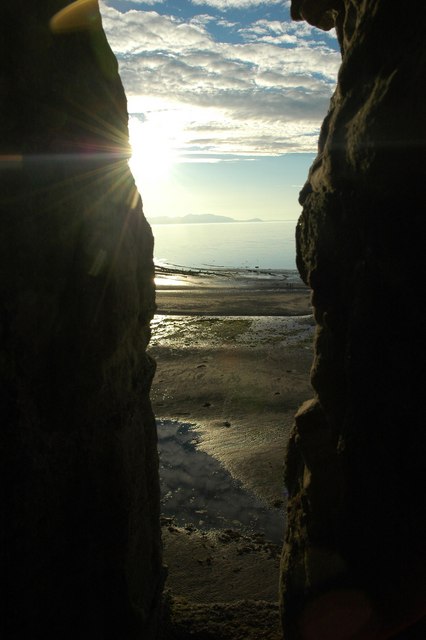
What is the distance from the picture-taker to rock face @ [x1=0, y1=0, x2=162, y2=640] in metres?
5.30

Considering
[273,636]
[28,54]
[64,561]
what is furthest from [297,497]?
[28,54]

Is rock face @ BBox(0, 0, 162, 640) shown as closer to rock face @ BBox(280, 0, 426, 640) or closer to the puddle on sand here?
rock face @ BBox(280, 0, 426, 640)

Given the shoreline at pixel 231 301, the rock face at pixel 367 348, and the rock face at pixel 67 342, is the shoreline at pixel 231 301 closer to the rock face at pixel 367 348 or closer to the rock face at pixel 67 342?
the rock face at pixel 367 348

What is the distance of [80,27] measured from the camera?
623cm

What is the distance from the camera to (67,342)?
19.2ft

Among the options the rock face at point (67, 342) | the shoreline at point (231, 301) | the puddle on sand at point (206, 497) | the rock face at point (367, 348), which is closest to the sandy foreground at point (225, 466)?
the puddle on sand at point (206, 497)

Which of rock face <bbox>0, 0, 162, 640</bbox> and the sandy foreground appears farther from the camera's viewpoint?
the sandy foreground

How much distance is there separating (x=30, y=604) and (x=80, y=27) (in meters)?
6.63

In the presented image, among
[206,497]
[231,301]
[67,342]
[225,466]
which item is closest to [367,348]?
[67,342]

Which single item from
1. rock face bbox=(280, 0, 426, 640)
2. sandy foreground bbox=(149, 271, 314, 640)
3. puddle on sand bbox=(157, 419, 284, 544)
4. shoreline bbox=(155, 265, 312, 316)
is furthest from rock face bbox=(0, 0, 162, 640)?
shoreline bbox=(155, 265, 312, 316)

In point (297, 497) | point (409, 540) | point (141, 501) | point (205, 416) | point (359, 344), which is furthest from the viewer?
point (205, 416)

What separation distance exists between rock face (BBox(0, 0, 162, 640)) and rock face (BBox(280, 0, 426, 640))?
248cm

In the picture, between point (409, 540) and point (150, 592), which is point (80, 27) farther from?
point (150, 592)

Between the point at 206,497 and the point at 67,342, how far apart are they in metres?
7.92
